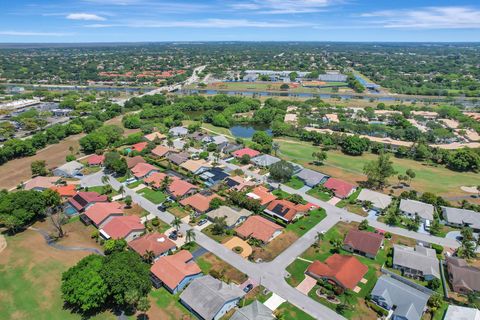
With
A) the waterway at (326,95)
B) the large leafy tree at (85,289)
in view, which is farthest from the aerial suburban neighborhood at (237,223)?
the waterway at (326,95)

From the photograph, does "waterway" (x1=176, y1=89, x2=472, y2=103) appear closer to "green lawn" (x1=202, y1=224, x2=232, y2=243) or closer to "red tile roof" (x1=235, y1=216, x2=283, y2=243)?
"red tile roof" (x1=235, y1=216, x2=283, y2=243)

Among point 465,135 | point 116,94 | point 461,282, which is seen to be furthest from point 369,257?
point 116,94

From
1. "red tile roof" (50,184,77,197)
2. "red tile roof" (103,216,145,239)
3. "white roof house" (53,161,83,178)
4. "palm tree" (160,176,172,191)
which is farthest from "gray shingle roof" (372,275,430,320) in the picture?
"white roof house" (53,161,83,178)

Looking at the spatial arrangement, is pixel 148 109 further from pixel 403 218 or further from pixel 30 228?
pixel 403 218

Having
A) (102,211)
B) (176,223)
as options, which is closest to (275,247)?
(176,223)

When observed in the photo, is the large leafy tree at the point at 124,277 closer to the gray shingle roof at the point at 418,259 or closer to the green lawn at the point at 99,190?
the green lawn at the point at 99,190
